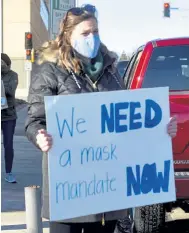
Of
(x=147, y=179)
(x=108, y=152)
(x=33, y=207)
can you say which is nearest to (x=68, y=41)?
(x=108, y=152)

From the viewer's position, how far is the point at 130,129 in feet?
10.8

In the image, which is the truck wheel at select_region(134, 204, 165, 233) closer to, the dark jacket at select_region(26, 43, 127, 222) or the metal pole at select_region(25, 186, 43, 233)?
the metal pole at select_region(25, 186, 43, 233)

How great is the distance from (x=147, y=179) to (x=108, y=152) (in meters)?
0.30

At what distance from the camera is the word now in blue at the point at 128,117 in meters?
3.19

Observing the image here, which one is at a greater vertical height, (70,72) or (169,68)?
(70,72)

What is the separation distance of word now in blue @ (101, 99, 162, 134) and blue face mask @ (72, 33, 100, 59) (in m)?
0.31

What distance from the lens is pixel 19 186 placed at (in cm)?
840

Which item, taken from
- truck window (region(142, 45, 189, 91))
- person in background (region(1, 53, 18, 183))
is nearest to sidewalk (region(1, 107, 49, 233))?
person in background (region(1, 53, 18, 183))

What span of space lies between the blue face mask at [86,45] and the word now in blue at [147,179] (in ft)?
2.20

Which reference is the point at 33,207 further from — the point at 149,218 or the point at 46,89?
the point at 46,89

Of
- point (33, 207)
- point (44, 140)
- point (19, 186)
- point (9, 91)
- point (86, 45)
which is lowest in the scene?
point (19, 186)

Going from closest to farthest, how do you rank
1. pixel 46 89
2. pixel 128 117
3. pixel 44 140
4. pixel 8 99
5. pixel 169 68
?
pixel 44 140 < pixel 46 89 < pixel 128 117 < pixel 169 68 < pixel 8 99

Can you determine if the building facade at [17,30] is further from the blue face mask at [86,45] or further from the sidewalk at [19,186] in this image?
the blue face mask at [86,45]

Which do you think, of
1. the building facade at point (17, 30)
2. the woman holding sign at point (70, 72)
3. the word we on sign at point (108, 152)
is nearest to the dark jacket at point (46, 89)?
the woman holding sign at point (70, 72)
